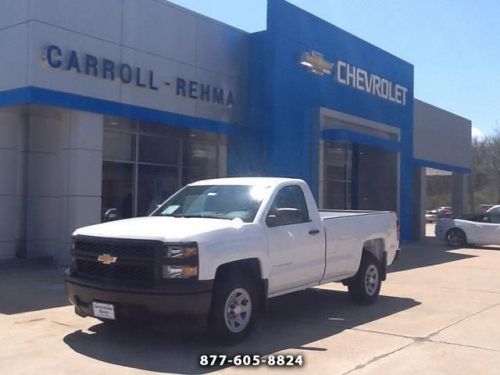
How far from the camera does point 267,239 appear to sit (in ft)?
25.3

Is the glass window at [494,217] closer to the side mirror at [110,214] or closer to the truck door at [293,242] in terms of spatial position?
the side mirror at [110,214]

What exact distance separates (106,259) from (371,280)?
4758mm

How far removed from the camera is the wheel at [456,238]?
23.4 metres

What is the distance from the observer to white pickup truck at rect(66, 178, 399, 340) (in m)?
6.76

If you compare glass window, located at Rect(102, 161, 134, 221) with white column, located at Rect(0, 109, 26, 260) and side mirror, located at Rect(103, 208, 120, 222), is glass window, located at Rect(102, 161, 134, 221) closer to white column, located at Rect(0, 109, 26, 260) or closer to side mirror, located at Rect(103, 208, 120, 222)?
side mirror, located at Rect(103, 208, 120, 222)

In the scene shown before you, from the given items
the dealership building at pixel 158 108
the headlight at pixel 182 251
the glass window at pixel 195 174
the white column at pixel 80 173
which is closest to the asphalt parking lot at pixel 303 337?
the headlight at pixel 182 251

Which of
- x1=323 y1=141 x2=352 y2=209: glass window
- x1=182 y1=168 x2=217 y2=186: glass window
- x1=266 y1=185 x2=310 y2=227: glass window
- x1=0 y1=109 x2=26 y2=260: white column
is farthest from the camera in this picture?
x1=323 y1=141 x2=352 y2=209: glass window

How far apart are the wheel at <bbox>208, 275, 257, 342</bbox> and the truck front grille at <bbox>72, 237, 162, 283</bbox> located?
0.77 meters

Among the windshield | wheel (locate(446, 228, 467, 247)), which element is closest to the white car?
wheel (locate(446, 228, 467, 247))

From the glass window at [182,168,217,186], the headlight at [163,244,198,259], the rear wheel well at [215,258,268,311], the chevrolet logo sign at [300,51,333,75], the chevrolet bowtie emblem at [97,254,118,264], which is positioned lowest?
the rear wheel well at [215,258,268,311]

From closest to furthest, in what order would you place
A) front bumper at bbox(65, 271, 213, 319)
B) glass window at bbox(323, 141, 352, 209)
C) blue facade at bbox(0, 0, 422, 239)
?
1. front bumper at bbox(65, 271, 213, 319)
2. blue facade at bbox(0, 0, 422, 239)
3. glass window at bbox(323, 141, 352, 209)

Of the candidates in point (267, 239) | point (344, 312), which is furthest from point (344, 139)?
point (267, 239)

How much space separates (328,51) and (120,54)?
7.95m

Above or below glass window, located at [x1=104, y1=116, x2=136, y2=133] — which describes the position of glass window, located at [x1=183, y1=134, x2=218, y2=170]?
below
